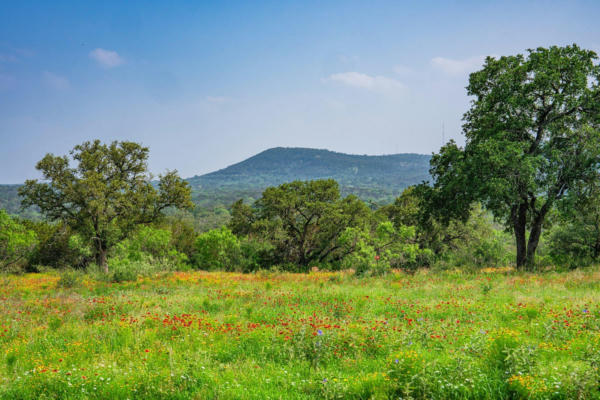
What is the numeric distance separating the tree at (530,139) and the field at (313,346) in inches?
271

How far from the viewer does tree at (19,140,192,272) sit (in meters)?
26.8

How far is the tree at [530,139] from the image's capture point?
16.7 metres

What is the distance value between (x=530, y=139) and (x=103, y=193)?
29688 millimetres

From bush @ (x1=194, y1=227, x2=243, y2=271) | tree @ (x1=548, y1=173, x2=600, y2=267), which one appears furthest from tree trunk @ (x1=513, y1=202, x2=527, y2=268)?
bush @ (x1=194, y1=227, x2=243, y2=271)

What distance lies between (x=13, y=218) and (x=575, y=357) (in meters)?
44.3

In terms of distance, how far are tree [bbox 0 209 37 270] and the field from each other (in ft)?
89.3

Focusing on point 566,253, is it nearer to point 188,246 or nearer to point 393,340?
point 393,340

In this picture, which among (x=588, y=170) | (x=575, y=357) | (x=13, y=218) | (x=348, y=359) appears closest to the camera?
(x=575, y=357)

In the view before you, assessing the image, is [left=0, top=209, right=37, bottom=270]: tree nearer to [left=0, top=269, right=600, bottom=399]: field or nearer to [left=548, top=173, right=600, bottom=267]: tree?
[left=0, top=269, right=600, bottom=399]: field

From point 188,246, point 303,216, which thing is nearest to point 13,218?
point 188,246

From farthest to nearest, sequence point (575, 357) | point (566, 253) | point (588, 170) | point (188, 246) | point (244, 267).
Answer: point (188, 246) < point (244, 267) < point (566, 253) < point (588, 170) < point (575, 357)

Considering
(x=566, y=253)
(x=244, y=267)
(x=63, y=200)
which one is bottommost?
(x=244, y=267)

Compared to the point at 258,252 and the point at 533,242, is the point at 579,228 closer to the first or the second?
the point at 533,242

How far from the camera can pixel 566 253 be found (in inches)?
997
